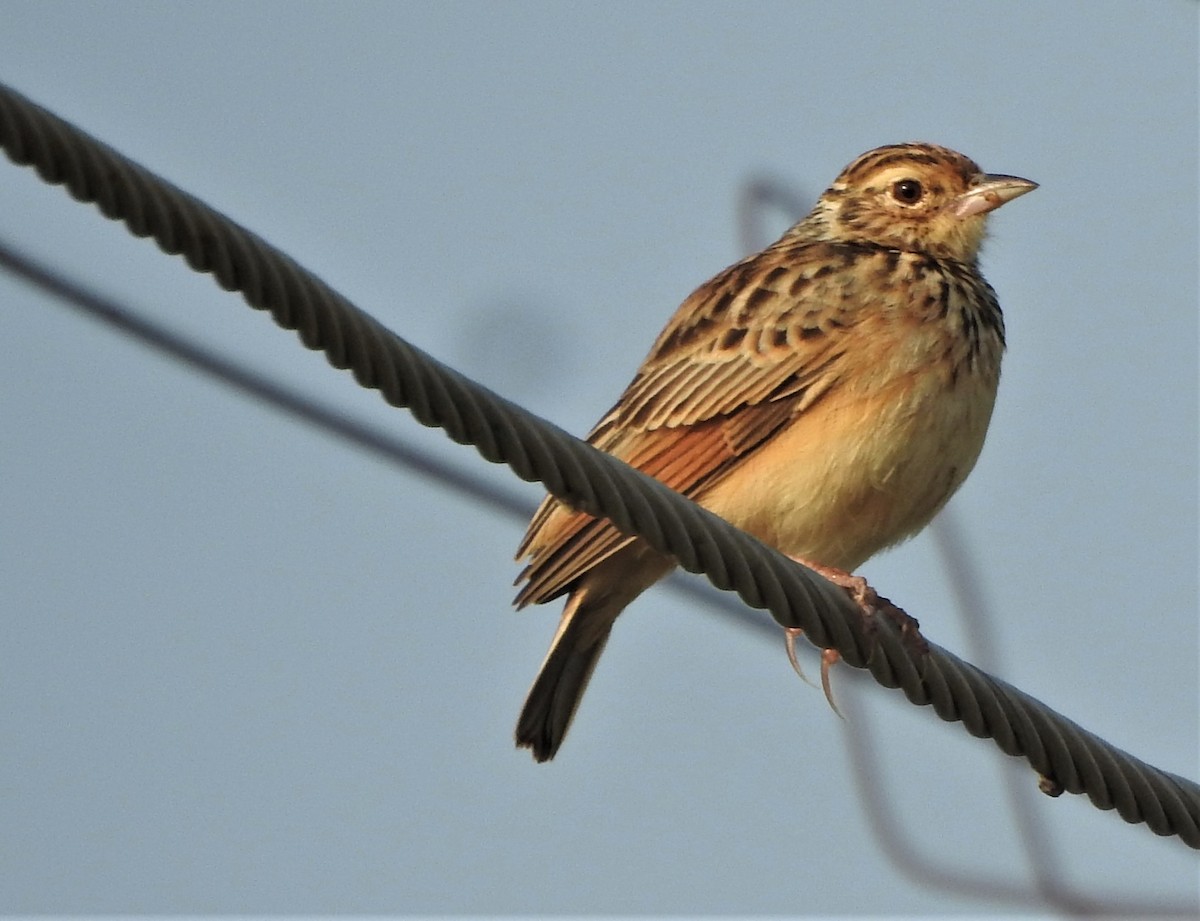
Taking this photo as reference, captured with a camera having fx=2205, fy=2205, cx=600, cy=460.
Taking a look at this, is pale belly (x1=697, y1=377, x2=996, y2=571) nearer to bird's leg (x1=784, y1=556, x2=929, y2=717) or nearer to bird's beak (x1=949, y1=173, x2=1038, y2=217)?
bird's leg (x1=784, y1=556, x2=929, y2=717)

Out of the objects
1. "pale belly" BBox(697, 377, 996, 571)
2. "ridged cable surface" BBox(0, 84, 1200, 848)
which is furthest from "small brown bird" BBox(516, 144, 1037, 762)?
"ridged cable surface" BBox(0, 84, 1200, 848)

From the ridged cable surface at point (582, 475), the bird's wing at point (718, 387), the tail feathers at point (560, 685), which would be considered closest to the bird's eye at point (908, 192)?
the bird's wing at point (718, 387)

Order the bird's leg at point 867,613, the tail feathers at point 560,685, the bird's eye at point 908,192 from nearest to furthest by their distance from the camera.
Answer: the bird's leg at point 867,613 < the tail feathers at point 560,685 < the bird's eye at point 908,192

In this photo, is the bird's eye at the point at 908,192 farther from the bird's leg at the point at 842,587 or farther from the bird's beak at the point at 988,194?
the bird's leg at the point at 842,587

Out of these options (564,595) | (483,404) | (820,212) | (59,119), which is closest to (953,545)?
(820,212)

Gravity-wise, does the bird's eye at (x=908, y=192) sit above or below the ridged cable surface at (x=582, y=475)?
above

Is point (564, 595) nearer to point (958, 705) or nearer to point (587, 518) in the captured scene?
point (587, 518)

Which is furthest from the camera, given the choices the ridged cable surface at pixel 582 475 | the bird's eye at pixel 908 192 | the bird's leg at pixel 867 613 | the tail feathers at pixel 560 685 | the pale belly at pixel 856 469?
the bird's eye at pixel 908 192
